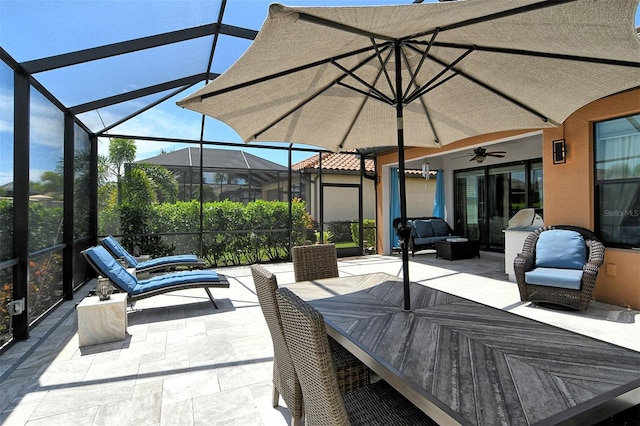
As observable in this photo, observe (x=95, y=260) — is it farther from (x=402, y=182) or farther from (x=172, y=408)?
(x=402, y=182)

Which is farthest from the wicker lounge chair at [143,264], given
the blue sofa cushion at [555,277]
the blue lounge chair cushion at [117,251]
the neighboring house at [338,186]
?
the blue sofa cushion at [555,277]

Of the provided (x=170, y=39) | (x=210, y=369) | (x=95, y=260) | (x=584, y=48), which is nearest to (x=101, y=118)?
(x=170, y=39)

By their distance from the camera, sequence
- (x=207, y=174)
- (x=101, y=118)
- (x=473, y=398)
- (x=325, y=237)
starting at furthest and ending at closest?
(x=325, y=237), (x=207, y=174), (x=101, y=118), (x=473, y=398)

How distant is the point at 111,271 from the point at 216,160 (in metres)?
4.09

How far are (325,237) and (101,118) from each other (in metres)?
5.43

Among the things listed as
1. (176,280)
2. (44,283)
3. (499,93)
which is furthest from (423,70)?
(44,283)

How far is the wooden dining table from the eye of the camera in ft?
3.41

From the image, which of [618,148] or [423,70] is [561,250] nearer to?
[618,148]

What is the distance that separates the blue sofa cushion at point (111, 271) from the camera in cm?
386

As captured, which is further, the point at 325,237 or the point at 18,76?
the point at 325,237

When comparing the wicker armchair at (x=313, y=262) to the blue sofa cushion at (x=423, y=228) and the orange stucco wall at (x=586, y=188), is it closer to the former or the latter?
the orange stucco wall at (x=586, y=188)

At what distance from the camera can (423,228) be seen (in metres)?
9.06

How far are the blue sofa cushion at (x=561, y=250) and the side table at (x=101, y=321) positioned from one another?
5193 millimetres

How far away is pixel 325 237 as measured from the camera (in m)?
8.73
